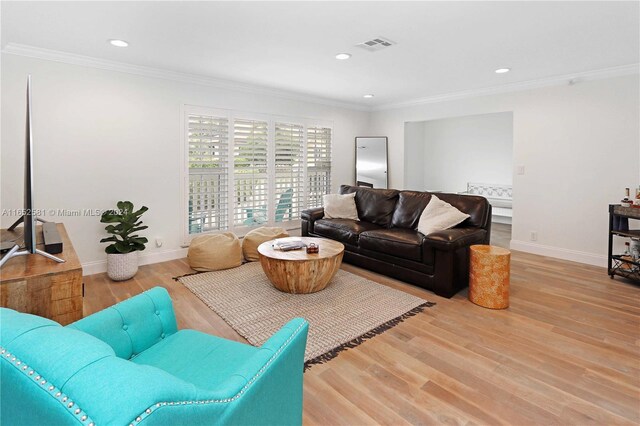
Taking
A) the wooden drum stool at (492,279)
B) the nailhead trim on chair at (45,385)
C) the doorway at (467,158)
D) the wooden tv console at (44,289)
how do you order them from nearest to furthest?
the nailhead trim on chair at (45,385) → the wooden tv console at (44,289) → the wooden drum stool at (492,279) → the doorway at (467,158)

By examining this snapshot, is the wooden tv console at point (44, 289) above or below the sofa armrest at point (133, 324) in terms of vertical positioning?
above

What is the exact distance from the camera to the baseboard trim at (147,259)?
13.3 feet

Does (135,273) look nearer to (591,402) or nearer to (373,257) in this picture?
(373,257)

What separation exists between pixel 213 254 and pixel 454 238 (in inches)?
107

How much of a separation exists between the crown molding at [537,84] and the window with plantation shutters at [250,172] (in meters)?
2.81

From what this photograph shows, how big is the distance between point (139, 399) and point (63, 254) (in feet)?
5.40

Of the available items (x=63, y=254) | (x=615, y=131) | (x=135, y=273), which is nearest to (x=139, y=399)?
(x=63, y=254)

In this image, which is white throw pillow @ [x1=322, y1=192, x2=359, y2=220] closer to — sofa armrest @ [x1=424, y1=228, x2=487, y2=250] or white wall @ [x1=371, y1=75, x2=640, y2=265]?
sofa armrest @ [x1=424, y1=228, x2=487, y2=250]

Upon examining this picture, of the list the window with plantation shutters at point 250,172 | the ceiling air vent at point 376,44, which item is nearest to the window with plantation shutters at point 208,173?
the window with plantation shutters at point 250,172

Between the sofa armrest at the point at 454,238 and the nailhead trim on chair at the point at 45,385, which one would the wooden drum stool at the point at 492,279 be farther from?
the nailhead trim on chair at the point at 45,385

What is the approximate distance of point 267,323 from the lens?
2.83 metres

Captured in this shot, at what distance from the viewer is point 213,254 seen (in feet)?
13.8

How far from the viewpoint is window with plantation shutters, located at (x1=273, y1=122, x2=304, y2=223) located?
5629mm

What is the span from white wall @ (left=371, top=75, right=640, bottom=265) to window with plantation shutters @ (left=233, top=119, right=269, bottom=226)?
3.42 meters
